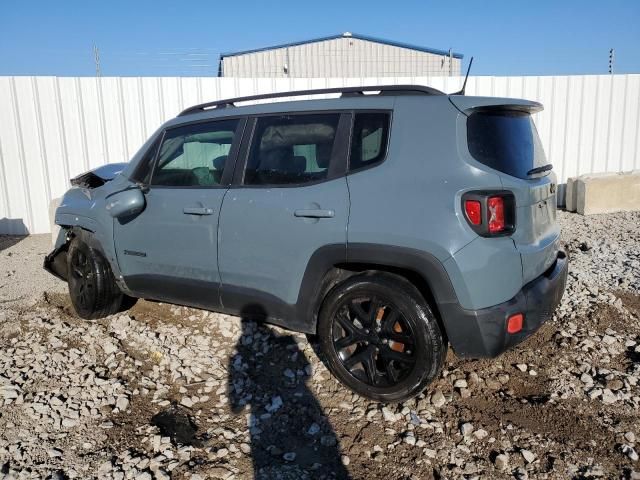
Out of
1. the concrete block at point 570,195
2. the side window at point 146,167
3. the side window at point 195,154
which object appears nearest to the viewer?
the side window at point 195,154

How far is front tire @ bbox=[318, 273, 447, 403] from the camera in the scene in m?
2.91

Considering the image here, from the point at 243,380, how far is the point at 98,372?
3.58ft

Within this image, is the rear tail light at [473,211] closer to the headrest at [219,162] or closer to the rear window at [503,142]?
the rear window at [503,142]

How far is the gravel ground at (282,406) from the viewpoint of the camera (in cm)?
268

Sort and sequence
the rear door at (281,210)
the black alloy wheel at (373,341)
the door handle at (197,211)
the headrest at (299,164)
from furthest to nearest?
the door handle at (197,211)
the headrest at (299,164)
the rear door at (281,210)
the black alloy wheel at (373,341)

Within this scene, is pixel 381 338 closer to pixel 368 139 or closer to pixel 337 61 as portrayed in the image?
pixel 368 139

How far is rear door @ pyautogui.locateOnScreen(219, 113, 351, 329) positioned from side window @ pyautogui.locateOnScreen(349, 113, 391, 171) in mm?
68

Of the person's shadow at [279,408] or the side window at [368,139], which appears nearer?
the person's shadow at [279,408]

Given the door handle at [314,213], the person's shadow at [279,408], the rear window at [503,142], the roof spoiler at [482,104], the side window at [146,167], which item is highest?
the roof spoiler at [482,104]

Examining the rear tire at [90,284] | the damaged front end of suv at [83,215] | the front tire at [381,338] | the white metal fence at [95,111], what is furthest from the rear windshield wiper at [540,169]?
the white metal fence at [95,111]

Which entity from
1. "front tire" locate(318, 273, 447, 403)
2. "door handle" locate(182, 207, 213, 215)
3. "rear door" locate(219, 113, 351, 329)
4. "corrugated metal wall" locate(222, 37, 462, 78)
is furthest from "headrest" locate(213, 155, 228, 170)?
"corrugated metal wall" locate(222, 37, 462, 78)

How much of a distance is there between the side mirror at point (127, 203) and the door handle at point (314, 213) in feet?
4.88

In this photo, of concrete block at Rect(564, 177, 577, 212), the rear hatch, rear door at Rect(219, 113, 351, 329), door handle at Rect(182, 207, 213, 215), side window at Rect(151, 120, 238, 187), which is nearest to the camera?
the rear hatch

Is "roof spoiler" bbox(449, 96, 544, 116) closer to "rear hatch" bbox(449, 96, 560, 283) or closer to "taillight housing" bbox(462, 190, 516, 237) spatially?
"rear hatch" bbox(449, 96, 560, 283)
